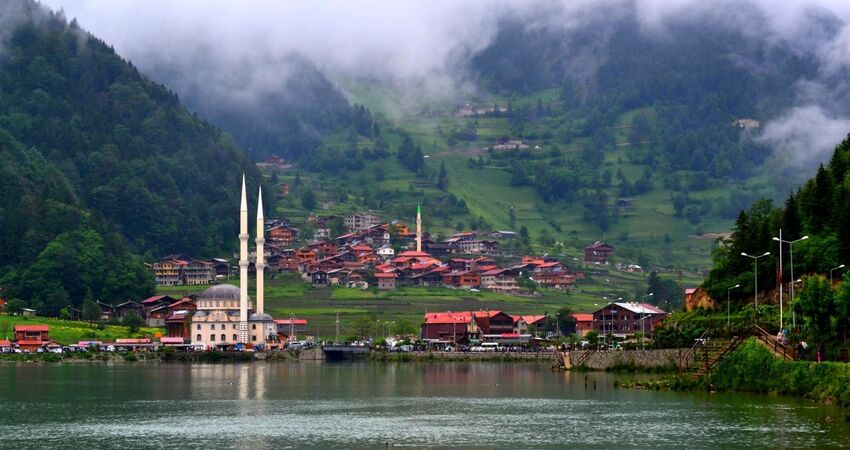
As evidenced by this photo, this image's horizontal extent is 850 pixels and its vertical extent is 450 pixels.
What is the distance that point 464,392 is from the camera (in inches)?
3406

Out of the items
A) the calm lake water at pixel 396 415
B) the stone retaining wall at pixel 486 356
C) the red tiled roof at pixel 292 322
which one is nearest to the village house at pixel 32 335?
the red tiled roof at pixel 292 322

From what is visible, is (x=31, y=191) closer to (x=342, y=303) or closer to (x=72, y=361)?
(x=342, y=303)

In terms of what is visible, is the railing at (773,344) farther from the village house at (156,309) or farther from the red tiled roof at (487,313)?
the village house at (156,309)

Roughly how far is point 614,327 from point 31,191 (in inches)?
3108

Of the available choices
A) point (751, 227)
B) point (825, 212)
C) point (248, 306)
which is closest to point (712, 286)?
point (751, 227)

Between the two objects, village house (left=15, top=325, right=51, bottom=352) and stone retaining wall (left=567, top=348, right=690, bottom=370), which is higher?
village house (left=15, top=325, right=51, bottom=352)

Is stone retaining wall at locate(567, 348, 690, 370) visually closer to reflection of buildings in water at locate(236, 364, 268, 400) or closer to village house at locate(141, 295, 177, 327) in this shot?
reflection of buildings in water at locate(236, 364, 268, 400)

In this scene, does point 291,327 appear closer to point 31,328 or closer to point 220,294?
point 220,294

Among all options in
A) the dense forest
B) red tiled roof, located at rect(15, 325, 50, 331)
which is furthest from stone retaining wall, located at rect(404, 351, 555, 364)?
the dense forest

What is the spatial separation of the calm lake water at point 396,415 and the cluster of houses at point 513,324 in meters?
52.5

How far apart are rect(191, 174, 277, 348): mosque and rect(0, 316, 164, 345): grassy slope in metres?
4.97

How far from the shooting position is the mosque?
162m

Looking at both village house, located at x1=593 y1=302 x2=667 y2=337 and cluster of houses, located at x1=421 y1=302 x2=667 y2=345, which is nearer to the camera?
village house, located at x1=593 y1=302 x2=667 y2=337

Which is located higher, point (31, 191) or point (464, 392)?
point (31, 191)
